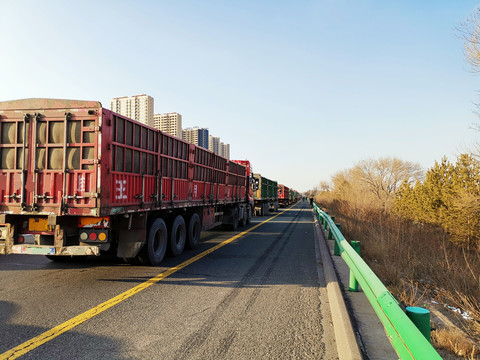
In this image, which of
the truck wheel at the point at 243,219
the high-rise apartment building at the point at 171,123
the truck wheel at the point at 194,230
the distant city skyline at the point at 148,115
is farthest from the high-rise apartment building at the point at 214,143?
the truck wheel at the point at 194,230

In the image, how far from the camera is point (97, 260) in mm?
7855

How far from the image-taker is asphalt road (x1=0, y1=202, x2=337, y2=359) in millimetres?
3412

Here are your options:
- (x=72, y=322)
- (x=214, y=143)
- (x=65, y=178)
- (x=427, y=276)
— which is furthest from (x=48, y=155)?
(x=214, y=143)

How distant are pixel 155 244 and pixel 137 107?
4230 cm

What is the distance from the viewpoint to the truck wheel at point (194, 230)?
950cm

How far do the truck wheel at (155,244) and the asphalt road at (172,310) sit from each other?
0.24 meters

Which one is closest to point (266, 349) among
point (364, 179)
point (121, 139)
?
point (121, 139)

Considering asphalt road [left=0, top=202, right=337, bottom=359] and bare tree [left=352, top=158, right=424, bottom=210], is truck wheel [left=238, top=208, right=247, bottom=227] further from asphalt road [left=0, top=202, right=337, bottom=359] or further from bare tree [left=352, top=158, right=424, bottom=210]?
bare tree [left=352, top=158, right=424, bottom=210]

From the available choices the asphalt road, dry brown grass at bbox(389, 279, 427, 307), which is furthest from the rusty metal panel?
dry brown grass at bbox(389, 279, 427, 307)

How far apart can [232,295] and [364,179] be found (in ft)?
142

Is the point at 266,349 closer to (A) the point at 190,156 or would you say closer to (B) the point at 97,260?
(B) the point at 97,260

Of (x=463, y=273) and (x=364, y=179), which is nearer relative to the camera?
(x=463, y=273)

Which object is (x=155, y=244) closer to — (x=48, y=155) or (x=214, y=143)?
(x=48, y=155)

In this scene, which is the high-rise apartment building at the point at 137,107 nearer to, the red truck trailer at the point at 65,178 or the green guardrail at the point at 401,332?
the red truck trailer at the point at 65,178
